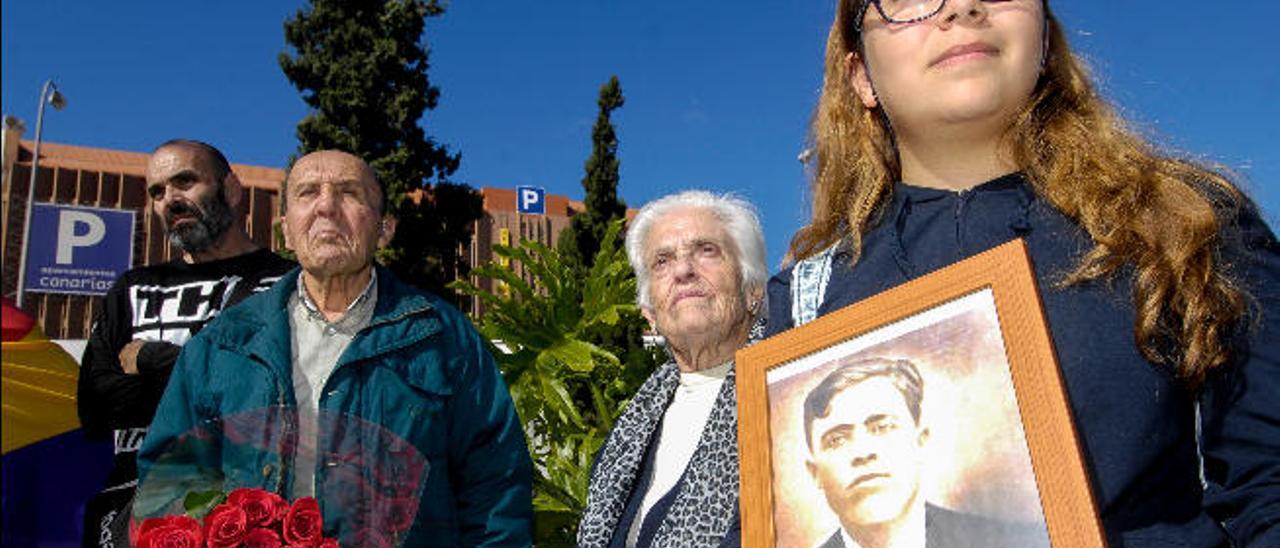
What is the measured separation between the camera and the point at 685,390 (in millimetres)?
3211

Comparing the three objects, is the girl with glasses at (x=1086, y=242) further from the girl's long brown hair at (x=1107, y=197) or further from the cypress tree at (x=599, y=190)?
the cypress tree at (x=599, y=190)

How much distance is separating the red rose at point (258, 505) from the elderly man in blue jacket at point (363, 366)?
63 cm

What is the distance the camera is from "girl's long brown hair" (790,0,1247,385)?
125 cm

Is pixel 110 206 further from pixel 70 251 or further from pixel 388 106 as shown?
pixel 388 106

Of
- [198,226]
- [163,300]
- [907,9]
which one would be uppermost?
[198,226]

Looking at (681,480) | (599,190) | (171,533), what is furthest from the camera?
(599,190)

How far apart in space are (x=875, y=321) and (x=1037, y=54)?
531mm

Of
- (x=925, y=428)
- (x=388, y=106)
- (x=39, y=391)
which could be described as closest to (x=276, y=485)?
(x=925, y=428)

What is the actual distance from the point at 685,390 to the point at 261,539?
1.61 metres

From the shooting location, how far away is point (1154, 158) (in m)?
1.42

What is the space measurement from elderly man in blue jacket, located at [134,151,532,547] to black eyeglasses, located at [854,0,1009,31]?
1618mm

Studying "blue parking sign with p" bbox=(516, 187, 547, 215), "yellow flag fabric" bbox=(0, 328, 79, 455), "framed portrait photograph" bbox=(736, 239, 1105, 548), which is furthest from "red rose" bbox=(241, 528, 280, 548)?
"blue parking sign with p" bbox=(516, 187, 547, 215)

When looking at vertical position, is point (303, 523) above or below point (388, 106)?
below

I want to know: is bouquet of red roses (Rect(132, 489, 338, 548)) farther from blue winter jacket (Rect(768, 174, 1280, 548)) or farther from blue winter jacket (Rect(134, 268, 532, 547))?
blue winter jacket (Rect(768, 174, 1280, 548))
